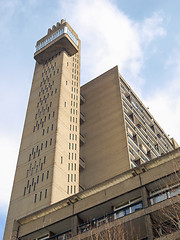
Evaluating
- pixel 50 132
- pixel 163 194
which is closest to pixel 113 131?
pixel 50 132

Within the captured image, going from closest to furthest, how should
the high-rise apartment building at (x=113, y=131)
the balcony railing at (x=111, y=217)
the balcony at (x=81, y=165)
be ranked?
the balcony railing at (x=111, y=217), the high-rise apartment building at (x=113, y=131), the balcony at (x=81, y=165)

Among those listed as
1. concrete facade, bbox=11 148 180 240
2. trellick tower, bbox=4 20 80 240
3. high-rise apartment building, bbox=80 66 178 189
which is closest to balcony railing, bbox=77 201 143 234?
concrete facade, bbox=11 148 180 240

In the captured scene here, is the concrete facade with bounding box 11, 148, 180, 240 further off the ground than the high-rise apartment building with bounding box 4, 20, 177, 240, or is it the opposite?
the high-rise apartment building with bounding box 4, 20, 177, 240

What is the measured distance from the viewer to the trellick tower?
48.5 meters

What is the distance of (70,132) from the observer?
58.1 m

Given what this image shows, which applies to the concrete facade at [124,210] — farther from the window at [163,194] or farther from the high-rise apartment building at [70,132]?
the high-rise apartment building at [70,132]

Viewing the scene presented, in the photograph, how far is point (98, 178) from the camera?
184 feet

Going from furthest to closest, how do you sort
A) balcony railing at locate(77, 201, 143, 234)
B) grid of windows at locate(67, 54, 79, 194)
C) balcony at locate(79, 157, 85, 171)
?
1. balcony at locate(79, 157, 85, 171)
2. grid of windows at locate(67, 54, 79, 194)
3. balcony railing at locate(77, 201, 143, 234)

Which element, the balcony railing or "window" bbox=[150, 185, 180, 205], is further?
the balcony railing

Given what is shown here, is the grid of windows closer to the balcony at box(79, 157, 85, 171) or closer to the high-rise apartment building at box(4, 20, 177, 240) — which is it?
the high-rise apartment building at box(4, 20, 177, 240)

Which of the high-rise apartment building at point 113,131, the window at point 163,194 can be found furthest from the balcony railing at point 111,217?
the high-rise apartment building at point 113,131

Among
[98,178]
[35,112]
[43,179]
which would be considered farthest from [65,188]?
[35,112]

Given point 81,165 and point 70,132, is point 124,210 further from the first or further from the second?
point 81,165

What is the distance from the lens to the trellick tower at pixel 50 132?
159 feet
